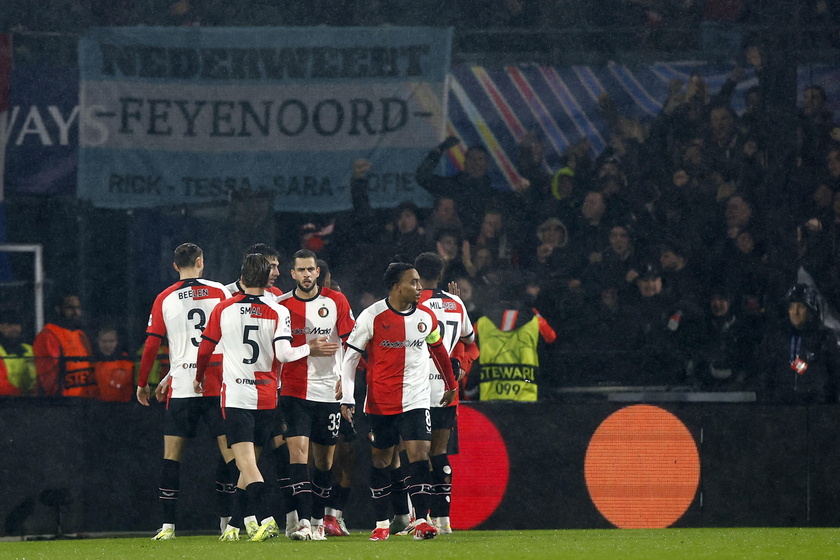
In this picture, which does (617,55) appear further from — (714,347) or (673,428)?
(673,428)

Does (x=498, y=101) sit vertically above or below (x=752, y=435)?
above

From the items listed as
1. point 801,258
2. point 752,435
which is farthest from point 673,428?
point 801,258

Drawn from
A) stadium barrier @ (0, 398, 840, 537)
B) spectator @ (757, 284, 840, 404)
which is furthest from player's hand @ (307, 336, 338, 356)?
spectator @ (757, 284, 840, 404)

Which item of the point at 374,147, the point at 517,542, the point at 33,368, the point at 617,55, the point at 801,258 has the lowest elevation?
the point at 517,542

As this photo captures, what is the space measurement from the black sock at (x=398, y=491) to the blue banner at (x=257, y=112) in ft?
12.5

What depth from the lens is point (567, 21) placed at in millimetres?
13961

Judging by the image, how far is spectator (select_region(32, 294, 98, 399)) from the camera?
10.9 meters

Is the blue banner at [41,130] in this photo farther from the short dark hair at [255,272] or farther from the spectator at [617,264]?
the spectator at [617,264]

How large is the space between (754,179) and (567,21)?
2.47m

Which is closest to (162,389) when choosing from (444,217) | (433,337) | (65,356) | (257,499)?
(257,499)

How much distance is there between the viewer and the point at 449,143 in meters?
13.1

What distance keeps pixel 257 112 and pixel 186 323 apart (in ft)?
12.6

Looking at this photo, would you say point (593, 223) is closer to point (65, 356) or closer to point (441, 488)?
point (441, 488)

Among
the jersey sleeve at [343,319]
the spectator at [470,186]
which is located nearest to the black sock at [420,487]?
the jersey sleeve at [343,319]
